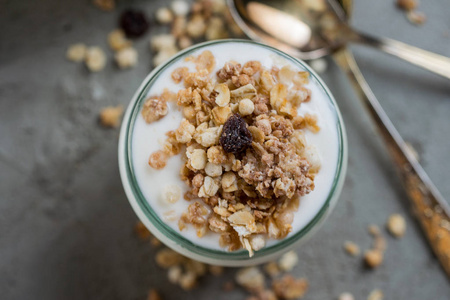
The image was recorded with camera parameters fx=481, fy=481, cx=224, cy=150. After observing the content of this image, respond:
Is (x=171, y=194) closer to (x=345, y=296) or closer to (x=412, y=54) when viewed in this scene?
(x=345, y=296)

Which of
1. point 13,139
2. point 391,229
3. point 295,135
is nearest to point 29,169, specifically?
point 13,139

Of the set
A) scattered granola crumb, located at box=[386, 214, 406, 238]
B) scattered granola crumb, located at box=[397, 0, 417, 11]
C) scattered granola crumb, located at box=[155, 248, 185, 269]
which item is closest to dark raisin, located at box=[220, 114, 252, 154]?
scattered granola crumb, located at box=[155, 248, 185, 269]

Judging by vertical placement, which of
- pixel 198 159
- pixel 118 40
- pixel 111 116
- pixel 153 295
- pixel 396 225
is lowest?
pixel 153 295

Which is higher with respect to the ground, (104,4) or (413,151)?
(104,4)

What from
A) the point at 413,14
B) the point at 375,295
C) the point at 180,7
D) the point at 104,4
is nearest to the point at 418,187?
the point at 375,295

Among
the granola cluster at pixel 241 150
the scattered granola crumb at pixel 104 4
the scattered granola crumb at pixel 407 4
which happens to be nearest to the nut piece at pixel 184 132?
the granola cluster at pixel 241 150

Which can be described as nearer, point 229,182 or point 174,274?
point 229,182

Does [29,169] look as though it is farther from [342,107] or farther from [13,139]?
[342,107]
